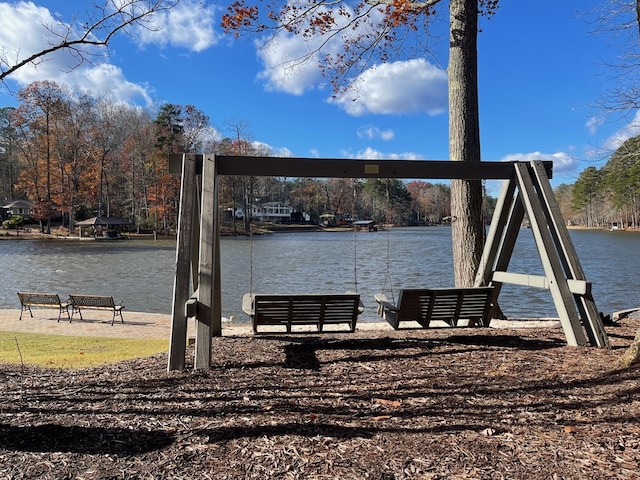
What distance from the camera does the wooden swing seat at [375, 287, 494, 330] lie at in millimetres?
5363

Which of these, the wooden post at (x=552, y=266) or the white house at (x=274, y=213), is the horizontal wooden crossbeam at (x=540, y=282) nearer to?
the wooden post at (x=552, y=266)

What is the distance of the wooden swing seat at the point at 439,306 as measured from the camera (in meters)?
5.36

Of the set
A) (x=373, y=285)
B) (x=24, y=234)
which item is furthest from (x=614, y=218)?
(x=24, y=234)

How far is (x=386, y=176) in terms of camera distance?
5176 millimetres

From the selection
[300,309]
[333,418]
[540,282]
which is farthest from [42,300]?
[540,282]

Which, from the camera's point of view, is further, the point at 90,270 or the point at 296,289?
the point at 90,270

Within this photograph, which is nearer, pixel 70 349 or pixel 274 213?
pixel 70 349

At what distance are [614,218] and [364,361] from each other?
96415 millimetres

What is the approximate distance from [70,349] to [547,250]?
717 cm

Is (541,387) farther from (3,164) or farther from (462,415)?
(3,164)

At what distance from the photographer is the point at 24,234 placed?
44.5 meters

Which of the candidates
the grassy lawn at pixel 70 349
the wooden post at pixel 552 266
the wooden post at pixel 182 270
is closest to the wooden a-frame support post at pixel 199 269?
the wooden post at pixel 182 270

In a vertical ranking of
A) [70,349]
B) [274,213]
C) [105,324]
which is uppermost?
[274,213]

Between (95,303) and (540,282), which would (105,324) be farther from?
(540,282)
